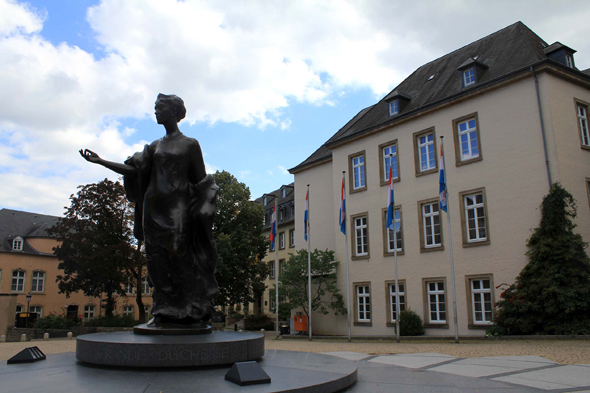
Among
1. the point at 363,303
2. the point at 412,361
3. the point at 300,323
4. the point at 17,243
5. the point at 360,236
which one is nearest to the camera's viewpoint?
the point at 412,361

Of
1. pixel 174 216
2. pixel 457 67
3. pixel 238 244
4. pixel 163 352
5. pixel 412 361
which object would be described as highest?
pixel 457 67

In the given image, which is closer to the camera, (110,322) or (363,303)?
(363,303)

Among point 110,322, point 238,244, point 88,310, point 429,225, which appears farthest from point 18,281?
point 429,225

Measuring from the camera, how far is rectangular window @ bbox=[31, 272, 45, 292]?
45.0 m

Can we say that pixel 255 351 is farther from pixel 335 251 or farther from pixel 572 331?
pixel 335 251

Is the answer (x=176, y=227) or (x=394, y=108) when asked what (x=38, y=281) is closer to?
(x=394, y=108)

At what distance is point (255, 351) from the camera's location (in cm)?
560

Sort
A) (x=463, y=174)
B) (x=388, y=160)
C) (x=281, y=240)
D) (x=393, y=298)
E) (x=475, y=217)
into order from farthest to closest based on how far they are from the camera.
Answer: (x=281, y=240) < (x=388, y=160) < (x=393, y=298) < (x=463, y=174) < (x=475, y=217)

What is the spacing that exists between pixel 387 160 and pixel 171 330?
67.7 feet

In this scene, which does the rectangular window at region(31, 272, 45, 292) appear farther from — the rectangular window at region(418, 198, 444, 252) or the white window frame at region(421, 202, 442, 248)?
the white window frame at region(421, 202, 442, 248)

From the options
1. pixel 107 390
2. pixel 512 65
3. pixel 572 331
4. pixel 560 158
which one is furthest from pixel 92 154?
pixel 512 65

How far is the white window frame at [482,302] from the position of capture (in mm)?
19406

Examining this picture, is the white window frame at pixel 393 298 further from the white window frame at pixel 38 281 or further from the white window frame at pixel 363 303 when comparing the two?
the white window frame at pixel 38 281

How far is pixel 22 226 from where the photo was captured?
48719 mm
